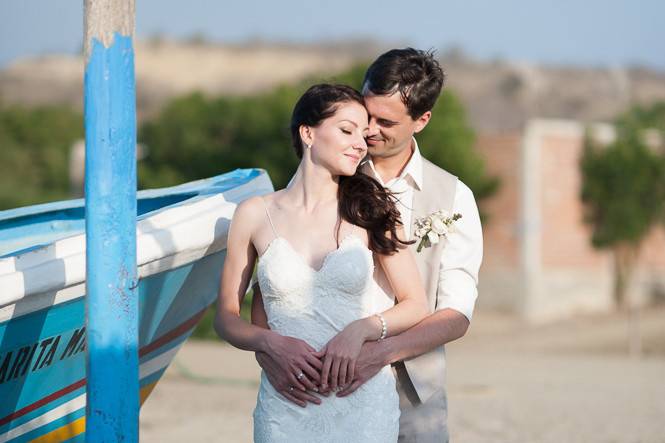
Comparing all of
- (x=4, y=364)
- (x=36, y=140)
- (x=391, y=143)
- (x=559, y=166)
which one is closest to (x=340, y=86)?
(x=391, y=143)

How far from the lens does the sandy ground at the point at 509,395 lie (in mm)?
7578

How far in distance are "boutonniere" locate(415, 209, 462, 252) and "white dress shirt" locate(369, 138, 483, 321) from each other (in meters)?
0.04

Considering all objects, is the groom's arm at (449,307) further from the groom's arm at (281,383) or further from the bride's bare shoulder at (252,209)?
the bride's bare shoulder at (252,209)

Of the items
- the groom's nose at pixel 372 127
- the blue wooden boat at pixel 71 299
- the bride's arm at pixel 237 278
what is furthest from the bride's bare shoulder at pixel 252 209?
the blue wooden boat at pixel 71 299

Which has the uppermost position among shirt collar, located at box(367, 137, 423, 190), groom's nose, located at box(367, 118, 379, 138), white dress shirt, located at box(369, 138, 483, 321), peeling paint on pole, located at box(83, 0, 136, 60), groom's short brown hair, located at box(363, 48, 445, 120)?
peeling paint on pole, located at box(83, 0, 136, 60)

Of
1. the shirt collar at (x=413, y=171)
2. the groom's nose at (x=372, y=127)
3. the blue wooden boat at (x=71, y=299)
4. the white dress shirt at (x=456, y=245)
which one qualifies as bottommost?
the blue wooden boat at (x=71, y=299)

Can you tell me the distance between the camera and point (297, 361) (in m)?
3.03

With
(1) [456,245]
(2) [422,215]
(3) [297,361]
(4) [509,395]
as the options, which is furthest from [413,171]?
(4) [509,395]

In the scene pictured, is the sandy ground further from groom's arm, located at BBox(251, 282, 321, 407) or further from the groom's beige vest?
groom's arm, located at BBox(251, 282, 321, 407)

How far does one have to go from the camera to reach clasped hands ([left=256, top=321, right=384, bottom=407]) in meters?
3.04

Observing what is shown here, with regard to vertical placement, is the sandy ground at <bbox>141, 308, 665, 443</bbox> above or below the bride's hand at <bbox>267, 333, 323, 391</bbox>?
below

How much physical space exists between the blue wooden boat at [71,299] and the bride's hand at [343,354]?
97 cm

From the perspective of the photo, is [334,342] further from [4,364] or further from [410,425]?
[4,364]

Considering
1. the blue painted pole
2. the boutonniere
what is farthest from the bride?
the blue painted pole
